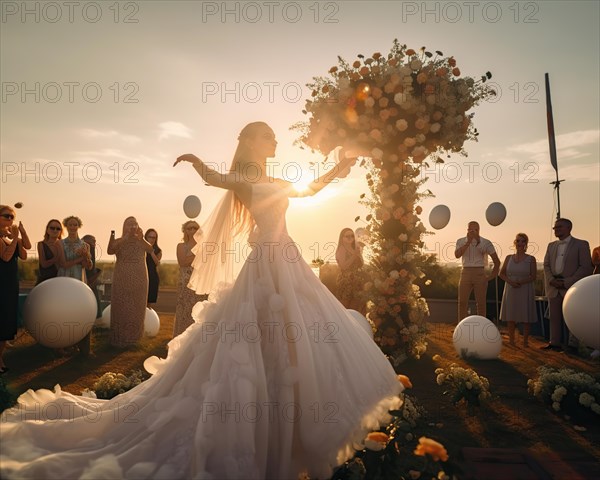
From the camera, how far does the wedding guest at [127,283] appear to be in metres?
9.16

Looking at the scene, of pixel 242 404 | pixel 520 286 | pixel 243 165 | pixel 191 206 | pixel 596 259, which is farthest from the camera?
pixel 191 206

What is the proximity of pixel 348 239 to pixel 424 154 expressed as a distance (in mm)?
3308

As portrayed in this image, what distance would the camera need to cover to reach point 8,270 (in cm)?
695

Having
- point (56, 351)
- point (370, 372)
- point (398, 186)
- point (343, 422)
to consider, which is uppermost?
point (398, 186)

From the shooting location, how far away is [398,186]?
7.79 metres

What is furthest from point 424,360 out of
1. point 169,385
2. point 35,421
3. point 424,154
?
point 35,421

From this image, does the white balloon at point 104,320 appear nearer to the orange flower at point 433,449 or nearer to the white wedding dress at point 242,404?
the white wedding dress at point 242,404

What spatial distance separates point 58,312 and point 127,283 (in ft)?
5.20

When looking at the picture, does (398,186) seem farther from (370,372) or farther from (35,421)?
(35,421)

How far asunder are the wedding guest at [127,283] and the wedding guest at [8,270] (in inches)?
86.5

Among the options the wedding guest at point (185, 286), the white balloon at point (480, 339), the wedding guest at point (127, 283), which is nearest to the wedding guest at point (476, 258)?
the white balloon at point (480, 339)

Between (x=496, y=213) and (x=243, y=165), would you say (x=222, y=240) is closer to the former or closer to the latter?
(x=243, y=165)

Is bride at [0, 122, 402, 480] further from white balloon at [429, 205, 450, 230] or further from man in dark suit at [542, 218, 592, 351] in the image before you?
white balloon at [429, 205, 450, 230]

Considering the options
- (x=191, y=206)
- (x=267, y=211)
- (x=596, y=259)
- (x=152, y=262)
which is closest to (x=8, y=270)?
(x=152, y=262)
